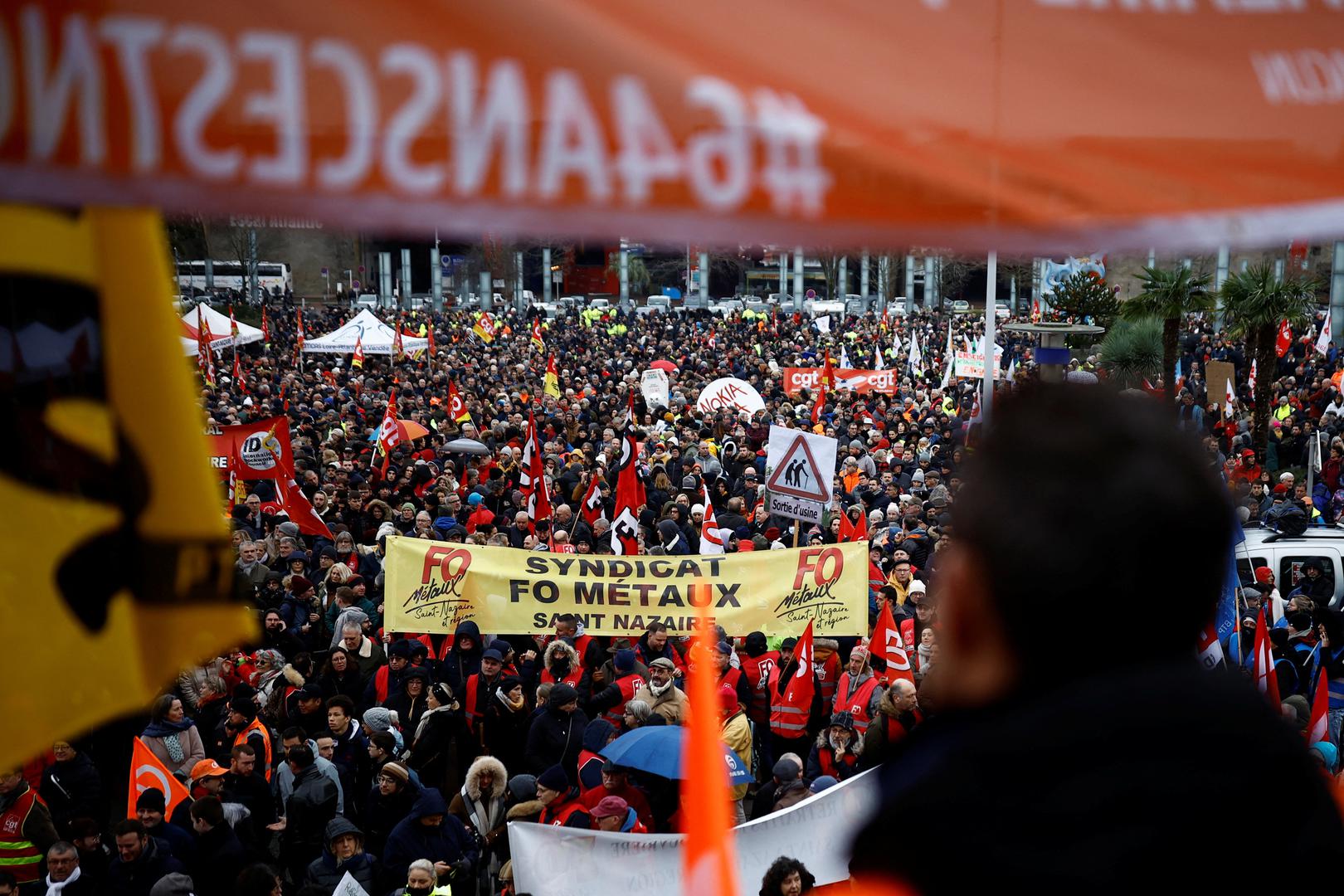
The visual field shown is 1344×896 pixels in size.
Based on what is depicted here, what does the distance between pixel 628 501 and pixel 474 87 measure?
12.1 metres

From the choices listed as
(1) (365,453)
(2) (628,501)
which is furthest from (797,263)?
(2) (628,501)

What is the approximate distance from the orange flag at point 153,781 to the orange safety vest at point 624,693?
8.63 feet

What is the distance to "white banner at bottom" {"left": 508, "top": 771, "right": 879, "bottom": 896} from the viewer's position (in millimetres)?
5605

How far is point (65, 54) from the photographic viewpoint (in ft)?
3.93

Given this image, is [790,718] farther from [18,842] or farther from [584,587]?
[18,842]

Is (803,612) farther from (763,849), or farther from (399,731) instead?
(763,849)

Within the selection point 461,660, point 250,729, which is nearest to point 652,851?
point 250,729

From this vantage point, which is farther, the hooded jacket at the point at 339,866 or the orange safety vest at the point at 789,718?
the orange safety vest at the point at 789,718

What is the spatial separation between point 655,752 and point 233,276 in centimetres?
6119

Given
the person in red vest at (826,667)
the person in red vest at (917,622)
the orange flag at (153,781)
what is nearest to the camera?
the orange flag at (153,781)

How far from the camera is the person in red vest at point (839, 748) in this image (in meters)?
7.55

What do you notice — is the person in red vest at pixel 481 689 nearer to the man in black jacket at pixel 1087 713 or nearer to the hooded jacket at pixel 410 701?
the hooded jacket at pixel 410 701

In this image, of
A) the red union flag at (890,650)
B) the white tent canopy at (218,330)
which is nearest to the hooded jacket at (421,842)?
the red union flag at (890,650)

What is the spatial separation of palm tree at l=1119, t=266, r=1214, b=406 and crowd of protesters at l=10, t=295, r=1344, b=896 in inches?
267
